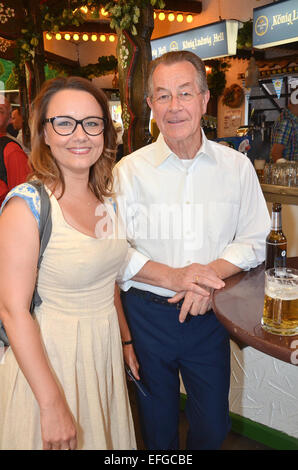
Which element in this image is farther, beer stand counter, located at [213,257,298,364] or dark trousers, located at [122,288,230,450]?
dark trousers, located at [122,288,230,450]

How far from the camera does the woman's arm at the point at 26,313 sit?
1135 millimetres

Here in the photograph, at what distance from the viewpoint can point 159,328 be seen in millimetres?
1649

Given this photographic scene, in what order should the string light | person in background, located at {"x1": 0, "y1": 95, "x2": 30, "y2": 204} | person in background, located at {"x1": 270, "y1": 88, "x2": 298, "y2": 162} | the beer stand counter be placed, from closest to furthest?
the beer stand counter → person in background, located at {"x1": 0, "y1": 95, "x2": 30, "y2": 204} → person in background, located at {"x1": 270, "y1": 88, "x2": 298, "y2": 162} → the string light

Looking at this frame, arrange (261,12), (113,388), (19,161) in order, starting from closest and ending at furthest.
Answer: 1. (113,388)
2. (19,161)
3. (261,12)

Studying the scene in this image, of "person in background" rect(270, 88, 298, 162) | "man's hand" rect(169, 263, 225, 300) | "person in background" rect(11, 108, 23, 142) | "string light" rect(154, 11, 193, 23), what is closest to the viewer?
"man's hand" rect(169, 263, 225, 300)

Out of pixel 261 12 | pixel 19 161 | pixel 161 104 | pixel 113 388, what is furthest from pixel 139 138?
pixel 113 388

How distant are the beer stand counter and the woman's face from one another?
604 mm

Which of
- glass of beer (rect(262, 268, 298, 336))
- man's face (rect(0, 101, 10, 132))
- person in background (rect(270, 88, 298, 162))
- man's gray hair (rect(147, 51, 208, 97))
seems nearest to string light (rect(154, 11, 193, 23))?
person in background (rect(270, 88, 298, 162))

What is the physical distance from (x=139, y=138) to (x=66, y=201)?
8.79 ft

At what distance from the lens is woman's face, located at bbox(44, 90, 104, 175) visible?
4.20 ft

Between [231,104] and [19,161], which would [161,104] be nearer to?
[19,161]

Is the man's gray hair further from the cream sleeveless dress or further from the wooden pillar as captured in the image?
the wooden pillar

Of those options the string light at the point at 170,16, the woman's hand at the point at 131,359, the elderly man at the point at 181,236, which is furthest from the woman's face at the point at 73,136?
the string light at the point at 170,16

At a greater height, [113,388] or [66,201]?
[66,201]
